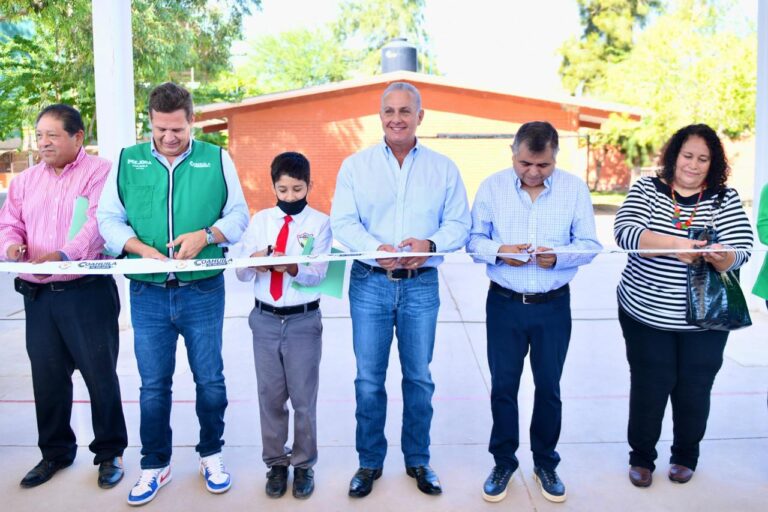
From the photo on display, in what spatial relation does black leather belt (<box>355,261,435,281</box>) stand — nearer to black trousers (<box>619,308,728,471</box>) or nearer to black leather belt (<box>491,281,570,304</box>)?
black leather belt (<box>491,281,570,304</box>)

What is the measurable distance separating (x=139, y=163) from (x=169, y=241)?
408mm

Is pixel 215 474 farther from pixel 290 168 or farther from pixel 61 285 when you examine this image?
pixel 290 168

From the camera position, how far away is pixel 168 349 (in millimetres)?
3631

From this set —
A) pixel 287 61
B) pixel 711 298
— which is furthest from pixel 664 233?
pixel 287 61

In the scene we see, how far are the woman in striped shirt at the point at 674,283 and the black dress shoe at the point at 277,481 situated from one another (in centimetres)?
181

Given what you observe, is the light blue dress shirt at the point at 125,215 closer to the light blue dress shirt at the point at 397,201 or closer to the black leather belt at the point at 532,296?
the light blue dress shirt at the point at 397,201

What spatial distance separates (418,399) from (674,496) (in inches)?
54.1

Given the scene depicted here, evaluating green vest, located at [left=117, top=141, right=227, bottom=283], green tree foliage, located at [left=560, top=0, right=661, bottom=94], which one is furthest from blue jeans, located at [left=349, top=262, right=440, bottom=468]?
green tree foliage, located at [left=560, top=0, right=661, bottom=94]

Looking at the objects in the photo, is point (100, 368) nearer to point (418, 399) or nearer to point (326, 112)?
point (418, 399)

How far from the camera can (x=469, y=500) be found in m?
3.59

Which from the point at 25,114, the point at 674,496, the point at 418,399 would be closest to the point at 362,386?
the point at 418,399

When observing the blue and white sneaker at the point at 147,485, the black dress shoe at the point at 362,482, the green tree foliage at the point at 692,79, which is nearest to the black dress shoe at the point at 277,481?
the black dress shoe at the point at 362,482

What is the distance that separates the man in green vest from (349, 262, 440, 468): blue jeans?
0.72 meters

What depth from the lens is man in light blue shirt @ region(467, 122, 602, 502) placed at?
3.50m
